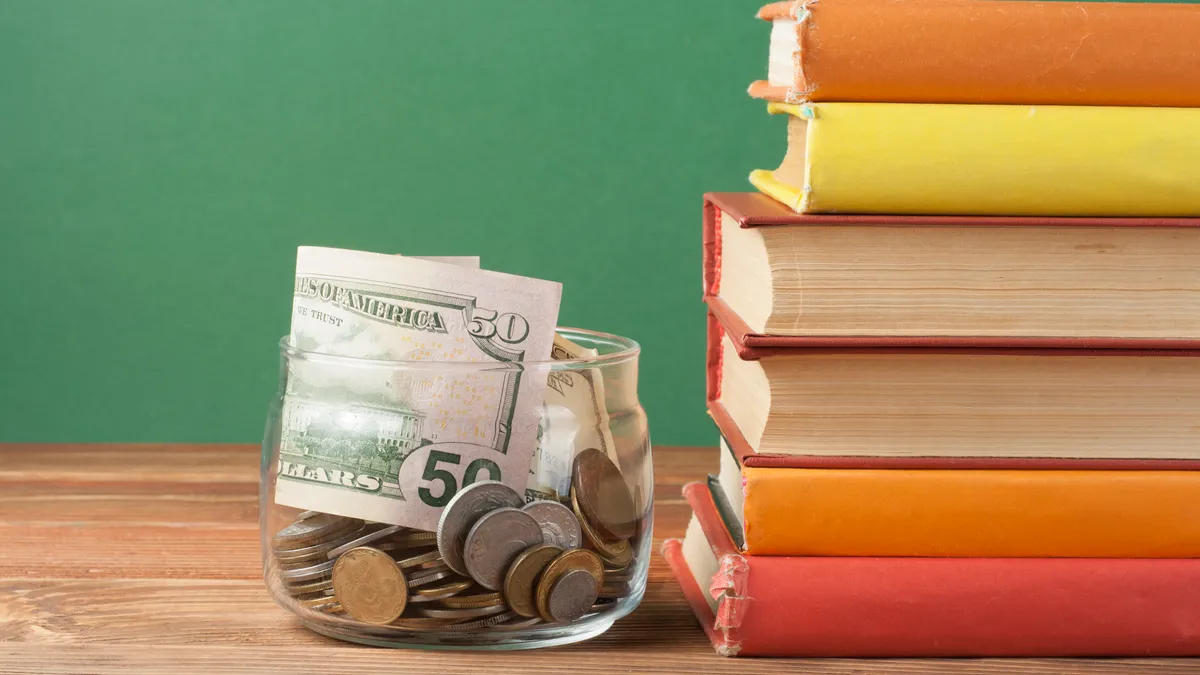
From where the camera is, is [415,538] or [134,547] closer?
[415,538]

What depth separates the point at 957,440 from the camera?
2.59 ft

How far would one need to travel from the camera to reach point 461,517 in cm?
71

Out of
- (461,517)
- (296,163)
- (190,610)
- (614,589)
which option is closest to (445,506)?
(461,517)

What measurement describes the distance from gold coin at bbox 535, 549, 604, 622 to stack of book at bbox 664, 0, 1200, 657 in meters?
0.07

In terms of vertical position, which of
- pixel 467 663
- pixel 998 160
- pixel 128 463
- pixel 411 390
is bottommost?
pixel 128 463

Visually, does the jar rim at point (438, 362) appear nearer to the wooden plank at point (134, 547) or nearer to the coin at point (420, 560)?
the coin at point (420, 560)

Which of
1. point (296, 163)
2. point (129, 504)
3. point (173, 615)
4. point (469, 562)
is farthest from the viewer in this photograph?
point (296, 163)

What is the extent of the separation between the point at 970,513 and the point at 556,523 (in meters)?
0.26

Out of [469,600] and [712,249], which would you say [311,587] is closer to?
[469,600]

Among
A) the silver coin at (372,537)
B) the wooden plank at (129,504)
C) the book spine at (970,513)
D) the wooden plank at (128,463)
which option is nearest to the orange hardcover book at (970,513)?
the book spine at (970,513)

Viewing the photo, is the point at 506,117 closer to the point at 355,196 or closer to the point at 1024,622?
the point at 355,196

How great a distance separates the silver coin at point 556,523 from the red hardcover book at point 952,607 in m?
0.09

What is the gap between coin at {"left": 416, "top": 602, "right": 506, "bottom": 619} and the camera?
732 millimetres

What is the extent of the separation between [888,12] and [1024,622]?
1.23ft
